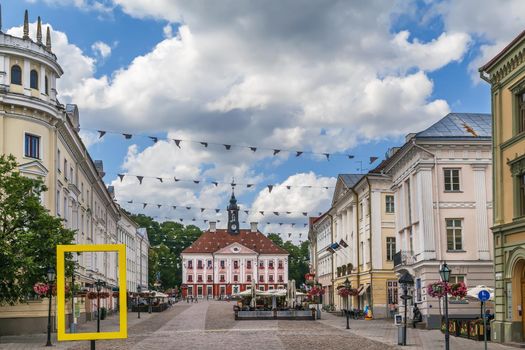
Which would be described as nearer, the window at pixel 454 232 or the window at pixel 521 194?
the window at pixel 521 194

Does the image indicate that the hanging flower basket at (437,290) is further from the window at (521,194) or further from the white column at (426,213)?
the window at (521,194)

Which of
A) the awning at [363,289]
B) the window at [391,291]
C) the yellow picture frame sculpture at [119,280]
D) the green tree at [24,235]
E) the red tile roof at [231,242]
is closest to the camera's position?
the yellow picture frame sculpture at [119,280]

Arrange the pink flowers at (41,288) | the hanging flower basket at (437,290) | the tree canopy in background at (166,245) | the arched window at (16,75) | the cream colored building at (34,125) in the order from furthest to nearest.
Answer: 1. the tree canopy in background at (166,245)
2. the arched window at (16,75)
3. the cream colored building at (34,125)
4. the hanging flower basket at (437,290)
5. the pink flowers at (41,288)

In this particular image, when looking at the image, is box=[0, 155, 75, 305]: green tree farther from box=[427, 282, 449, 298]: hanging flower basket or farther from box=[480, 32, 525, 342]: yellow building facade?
box=[480, 32, 525, 342]: yellow building facade

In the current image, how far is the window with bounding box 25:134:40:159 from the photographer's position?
39.6 meters

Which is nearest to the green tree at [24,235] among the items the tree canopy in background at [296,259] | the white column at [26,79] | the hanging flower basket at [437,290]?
the white column at [26,79]

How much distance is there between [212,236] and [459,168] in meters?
124

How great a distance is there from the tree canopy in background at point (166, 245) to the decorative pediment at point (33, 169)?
3809 inches

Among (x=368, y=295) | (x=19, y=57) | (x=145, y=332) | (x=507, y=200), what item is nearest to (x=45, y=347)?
(x=145, y=332)

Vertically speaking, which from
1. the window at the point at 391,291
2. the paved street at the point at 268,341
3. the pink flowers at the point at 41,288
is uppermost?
the pink flowers at the point at 41,288

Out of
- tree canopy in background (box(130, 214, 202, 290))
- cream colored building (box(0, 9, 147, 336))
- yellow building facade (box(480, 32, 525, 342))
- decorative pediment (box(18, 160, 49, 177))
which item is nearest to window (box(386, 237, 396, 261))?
cream colored building (box(0, 9, 147, 336))

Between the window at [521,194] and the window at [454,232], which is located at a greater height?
the window at [521,194]

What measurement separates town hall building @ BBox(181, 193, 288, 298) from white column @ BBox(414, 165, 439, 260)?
117110 mm

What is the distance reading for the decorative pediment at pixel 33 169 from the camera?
38.9 meters
